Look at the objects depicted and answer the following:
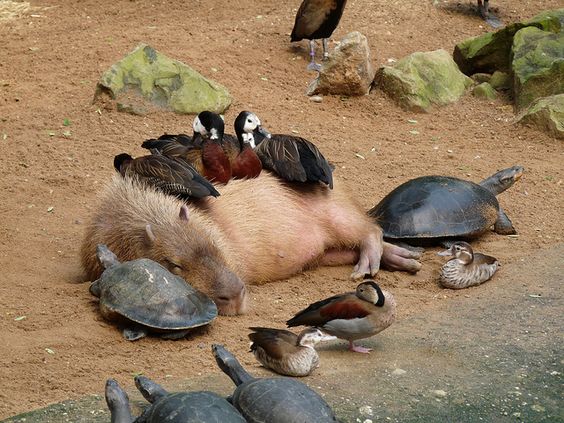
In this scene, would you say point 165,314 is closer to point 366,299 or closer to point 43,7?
point 366,299

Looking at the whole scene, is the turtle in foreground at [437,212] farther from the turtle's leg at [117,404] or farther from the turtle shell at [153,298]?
the turtle's leg at [117,404]

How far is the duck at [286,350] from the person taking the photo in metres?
4.66

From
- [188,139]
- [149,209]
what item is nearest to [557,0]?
[188,139]

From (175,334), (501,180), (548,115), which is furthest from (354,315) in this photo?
(548,115)

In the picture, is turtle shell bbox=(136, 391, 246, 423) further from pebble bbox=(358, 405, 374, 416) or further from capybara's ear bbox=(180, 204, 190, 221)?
capybara's ear bbox=(180, 204, 190, 221)

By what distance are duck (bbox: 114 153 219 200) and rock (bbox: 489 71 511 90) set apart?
17.8 feet

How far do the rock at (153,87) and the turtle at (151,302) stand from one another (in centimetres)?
411

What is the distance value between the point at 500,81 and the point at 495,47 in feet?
1.53

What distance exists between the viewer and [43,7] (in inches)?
531

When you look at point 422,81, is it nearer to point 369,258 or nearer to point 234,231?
point 369,258

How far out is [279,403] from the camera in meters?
3.98

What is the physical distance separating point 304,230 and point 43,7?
8042 millimetres

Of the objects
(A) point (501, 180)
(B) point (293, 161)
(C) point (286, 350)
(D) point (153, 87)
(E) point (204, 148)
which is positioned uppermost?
(E) point (204, 148)

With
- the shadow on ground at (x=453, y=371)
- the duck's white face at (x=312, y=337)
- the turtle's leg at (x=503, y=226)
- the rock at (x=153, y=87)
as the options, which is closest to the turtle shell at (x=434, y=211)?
the turtle's leg at (x=503, y=226)
